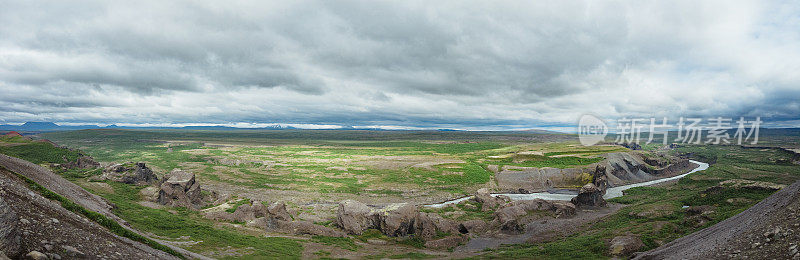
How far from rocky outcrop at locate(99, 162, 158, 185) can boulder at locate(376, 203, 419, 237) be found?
55218 mm

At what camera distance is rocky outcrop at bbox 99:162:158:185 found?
6338cm

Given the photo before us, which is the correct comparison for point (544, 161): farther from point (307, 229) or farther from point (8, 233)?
point (8, 233)

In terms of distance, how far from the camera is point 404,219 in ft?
155

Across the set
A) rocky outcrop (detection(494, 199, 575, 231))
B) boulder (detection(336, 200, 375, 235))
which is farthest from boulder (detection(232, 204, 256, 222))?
rocky outcrop (detection(494, 199, 575, 231))

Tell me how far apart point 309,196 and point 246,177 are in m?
33.8

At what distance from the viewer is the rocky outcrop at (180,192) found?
54.3 meters

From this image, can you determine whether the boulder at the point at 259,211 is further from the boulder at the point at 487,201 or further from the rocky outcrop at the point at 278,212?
the boulder at the point at 487,201

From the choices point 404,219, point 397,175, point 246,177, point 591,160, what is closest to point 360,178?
point 397,175

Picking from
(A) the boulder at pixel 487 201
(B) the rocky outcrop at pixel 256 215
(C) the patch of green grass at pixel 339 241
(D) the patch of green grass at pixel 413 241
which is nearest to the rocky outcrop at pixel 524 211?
(A) the boulder at pixel 487 201

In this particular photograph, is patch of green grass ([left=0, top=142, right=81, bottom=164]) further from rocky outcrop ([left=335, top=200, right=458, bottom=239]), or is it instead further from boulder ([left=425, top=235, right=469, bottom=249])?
boulder ([left=425, top=235, right=469, bottom=249])

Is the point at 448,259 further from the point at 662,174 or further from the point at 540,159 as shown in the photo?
the point at 662,174

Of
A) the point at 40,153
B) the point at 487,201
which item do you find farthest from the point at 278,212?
the point at 40,153

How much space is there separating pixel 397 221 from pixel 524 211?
2993 centimetres

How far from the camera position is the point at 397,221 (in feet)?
155
